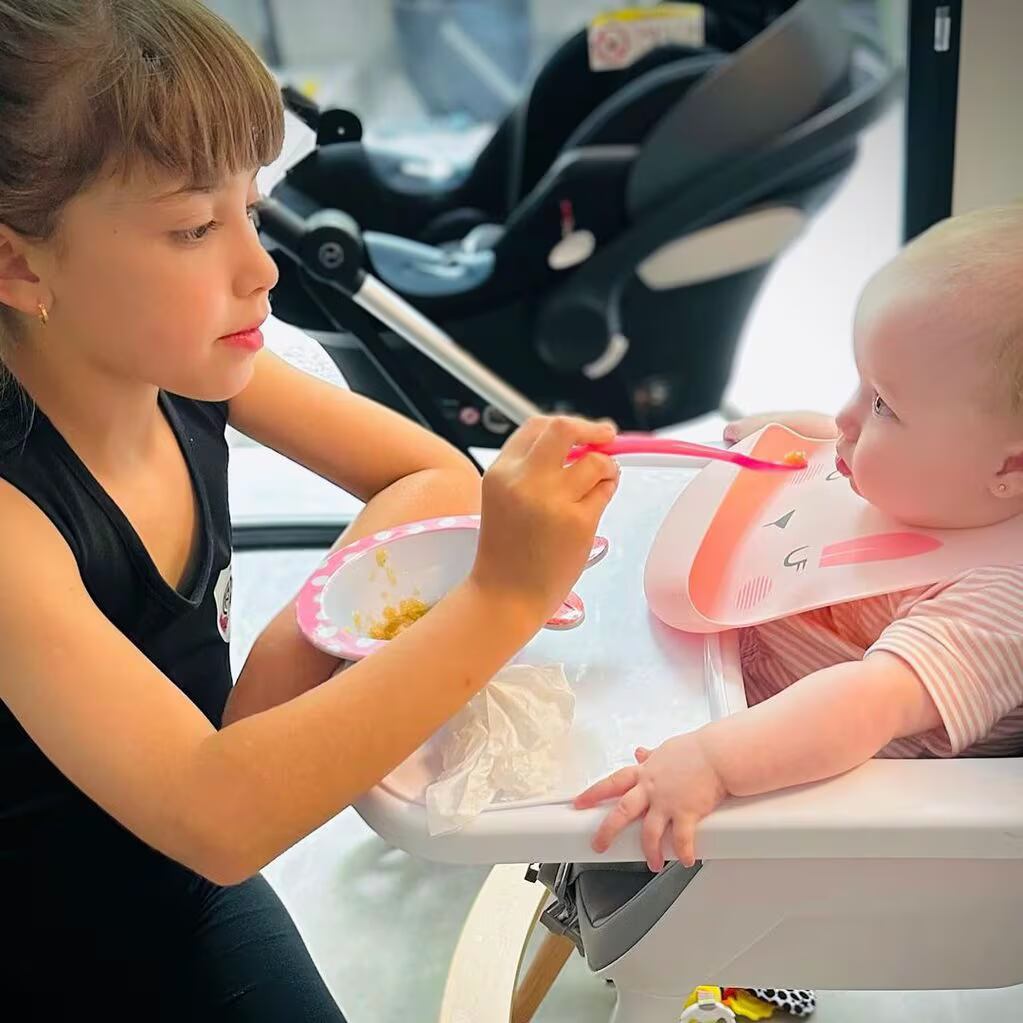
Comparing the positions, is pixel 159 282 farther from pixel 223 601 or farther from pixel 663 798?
pixel 663 798

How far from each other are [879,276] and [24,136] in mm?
501

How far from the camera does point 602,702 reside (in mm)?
752

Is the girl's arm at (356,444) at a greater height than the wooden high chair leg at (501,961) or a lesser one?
greater

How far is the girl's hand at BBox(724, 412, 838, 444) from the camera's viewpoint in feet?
3.21

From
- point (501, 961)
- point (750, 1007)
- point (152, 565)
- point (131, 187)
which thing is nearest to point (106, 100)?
point (131, 187)

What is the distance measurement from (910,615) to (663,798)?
0.20 meters

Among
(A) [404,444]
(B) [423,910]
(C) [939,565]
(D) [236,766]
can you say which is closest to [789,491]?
(C) [939,565]

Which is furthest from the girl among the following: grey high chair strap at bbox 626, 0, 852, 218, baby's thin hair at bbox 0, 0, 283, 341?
grey high chair strap at bbox 626, 0, 852, 218

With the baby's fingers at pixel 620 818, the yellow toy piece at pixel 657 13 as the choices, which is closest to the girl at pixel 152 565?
the baby's fingers at pixel 620 818

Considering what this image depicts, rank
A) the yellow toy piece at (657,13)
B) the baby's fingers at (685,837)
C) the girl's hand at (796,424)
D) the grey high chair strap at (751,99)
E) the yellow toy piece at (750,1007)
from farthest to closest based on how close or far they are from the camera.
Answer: the yellow toy piece at (657,13), the grey high chair strap at (751,99), the yellow toy piece at (750,1007), the girl's hand at (796,424), the baby's fingers at (685,837)

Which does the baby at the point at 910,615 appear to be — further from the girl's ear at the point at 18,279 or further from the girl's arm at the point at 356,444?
the girl's ear at the point at 18,279

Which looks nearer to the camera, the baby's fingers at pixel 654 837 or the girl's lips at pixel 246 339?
the baby's fingers at pixel 654 837

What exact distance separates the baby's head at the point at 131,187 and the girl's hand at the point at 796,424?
1.31 ft

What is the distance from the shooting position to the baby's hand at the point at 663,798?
638 millimetres
